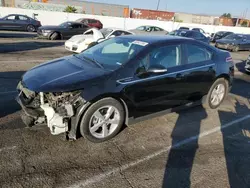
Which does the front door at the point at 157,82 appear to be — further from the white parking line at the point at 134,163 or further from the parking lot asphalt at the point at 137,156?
the white parking line at the point at 134,163

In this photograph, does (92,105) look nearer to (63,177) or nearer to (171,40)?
(63,177)

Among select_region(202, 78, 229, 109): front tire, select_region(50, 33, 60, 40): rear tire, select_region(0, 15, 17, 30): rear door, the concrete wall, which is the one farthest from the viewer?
the concrete wall

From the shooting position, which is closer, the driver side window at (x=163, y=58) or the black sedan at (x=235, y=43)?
the driver side window at (x=163, y=58)

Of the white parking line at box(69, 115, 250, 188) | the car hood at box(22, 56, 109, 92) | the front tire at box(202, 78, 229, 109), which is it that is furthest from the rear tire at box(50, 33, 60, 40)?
the white parking line at box(69, 115, 250, 188)

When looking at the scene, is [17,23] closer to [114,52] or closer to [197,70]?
[114,52]

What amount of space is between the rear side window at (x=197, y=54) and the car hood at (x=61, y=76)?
73.6 inches

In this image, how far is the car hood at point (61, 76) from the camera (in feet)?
10.6

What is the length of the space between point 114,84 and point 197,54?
7.00ft

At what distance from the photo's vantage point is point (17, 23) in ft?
68.0

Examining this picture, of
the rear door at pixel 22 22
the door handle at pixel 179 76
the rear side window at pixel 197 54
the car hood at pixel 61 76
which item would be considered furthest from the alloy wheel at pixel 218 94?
the rear door at pixel 22 22

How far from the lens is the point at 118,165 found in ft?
10.3

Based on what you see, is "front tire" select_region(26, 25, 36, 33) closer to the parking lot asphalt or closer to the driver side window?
the parking lot asphalt

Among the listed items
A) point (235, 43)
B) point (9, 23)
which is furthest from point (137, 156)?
point (9, 23)

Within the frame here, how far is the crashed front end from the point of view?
323 centimetres
